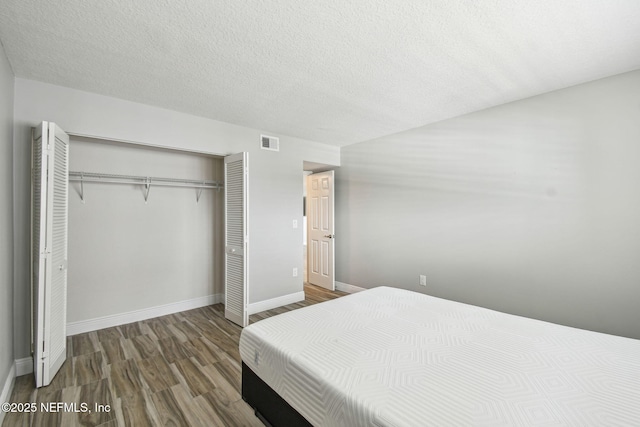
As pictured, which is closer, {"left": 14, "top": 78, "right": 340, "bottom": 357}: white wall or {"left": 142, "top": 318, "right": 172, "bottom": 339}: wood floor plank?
{"left": 14, "top": 78, "right": 340, "bottom": 357}: white wall

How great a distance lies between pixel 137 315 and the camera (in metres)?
3.35

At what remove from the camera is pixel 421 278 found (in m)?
3.69

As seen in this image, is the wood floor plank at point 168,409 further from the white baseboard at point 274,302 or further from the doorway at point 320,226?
the doorway at point 320,226

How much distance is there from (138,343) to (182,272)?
1076 mm

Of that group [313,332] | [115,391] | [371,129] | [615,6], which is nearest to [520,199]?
[615,6]

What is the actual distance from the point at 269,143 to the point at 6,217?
2.69 m

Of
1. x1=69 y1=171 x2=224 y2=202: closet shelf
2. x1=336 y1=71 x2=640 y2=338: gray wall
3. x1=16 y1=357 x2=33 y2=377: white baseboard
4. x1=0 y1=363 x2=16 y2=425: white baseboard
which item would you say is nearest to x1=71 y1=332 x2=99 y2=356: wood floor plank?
x1=16 y1=357 x2=33 y2=377: white baseboard

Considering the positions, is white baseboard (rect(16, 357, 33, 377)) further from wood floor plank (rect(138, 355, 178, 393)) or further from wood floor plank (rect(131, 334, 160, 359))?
wood floor plank (rect(138, 355, 178, 393))

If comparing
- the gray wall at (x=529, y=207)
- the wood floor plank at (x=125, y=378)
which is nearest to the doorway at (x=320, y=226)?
the gray wall at (x=529, y=207)

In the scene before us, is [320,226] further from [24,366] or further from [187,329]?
[24,366]

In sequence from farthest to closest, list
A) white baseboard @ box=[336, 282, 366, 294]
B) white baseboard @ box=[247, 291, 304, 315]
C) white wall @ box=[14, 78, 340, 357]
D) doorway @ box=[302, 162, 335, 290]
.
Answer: doorway @ box=[302, 162, 335, 290], white baseboard @ box=[336, 282, 366, 294], white baseboard @ box=[247, 291, 304, 315], white wall @ box=[14, 78, 340, 357]

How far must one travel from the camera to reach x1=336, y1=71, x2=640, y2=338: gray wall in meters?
2.29

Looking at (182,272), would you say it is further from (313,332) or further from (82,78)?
(313,332)

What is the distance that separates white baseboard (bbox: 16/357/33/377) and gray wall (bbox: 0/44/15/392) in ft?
0.31
